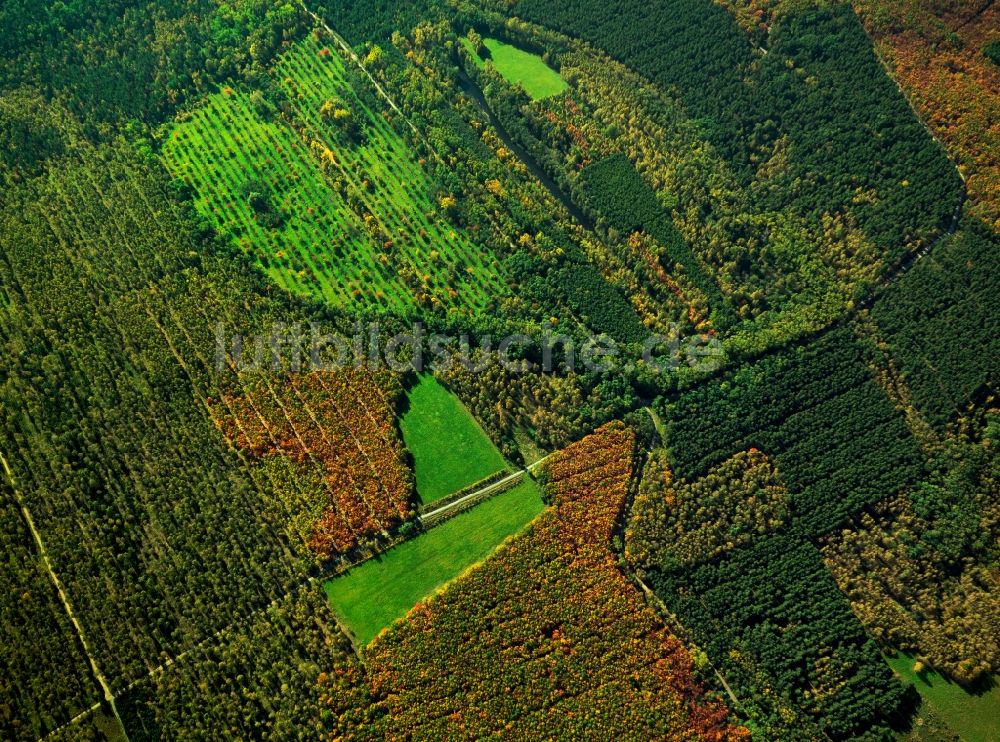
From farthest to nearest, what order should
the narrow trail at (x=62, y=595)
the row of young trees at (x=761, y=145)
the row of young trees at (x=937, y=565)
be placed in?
the row of young trees at (x=761, y=145) → the row of young trees at (x=937, y=565) → the narrow trail at (x=62, y=595)

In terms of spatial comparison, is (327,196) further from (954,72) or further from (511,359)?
(954,72)

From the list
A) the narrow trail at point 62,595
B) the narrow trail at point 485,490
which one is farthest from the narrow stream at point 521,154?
the narrow trail at point 62,595

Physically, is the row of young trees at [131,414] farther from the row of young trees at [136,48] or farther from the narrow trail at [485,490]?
the narrow trail at [485,490]

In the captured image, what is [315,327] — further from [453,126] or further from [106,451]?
[453,126]

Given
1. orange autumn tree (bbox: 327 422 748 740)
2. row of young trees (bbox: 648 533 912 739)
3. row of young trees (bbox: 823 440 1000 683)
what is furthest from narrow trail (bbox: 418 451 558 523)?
row of young trees (bbox: 823 440 1000 683)

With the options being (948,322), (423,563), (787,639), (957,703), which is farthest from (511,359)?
(957,703)
